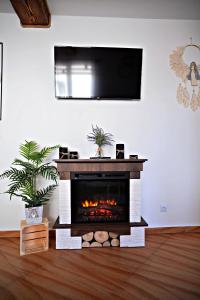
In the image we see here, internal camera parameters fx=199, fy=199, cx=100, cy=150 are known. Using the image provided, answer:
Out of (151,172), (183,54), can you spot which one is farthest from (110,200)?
(183,54)

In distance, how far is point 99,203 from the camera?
2350 millimetres

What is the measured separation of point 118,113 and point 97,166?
81 cm

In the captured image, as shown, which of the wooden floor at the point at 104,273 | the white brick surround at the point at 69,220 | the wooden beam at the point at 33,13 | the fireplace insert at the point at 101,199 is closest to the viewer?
the wooden floor at the point at 104,273

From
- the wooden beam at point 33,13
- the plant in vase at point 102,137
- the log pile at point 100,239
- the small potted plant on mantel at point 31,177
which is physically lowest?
the log pile at point 100,239

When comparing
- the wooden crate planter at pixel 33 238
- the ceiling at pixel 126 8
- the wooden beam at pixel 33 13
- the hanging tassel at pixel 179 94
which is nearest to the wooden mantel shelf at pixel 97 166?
the wooden crate planter at pixel 33 238

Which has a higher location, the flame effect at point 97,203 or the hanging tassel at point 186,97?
the hanging tassel at point 186,97

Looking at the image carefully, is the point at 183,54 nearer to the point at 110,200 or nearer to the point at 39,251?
the point at 110,200

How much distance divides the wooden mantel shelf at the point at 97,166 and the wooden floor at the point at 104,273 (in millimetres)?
826

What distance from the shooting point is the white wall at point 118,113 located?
2521 millimetres

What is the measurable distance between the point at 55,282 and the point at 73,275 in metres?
0.16

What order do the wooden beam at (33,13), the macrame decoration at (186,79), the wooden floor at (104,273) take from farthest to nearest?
the macrame decoration at (186,79), the wooden beam at (33,13), the wooden floor at (104,273)

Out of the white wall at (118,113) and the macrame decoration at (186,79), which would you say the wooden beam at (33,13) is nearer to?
the white wall at (118,113)

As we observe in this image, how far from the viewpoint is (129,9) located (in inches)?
96.1

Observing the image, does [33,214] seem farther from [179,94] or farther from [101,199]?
[179,94]
